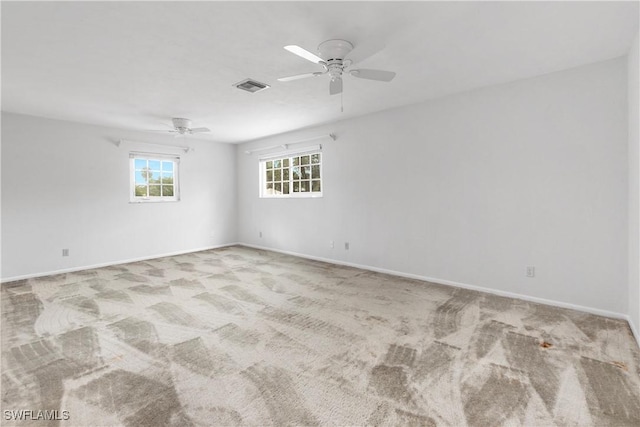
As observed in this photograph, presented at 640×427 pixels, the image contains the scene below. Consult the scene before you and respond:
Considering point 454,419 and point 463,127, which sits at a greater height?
point 463,127

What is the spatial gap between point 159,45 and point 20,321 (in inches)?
112

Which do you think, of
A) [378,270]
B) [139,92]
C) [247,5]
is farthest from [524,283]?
[139,92]

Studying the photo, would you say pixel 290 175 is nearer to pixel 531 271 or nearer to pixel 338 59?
pixel 338 59

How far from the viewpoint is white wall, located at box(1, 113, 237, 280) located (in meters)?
4.22

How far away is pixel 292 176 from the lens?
5.94 meters

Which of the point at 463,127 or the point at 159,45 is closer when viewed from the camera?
the point at 159,45

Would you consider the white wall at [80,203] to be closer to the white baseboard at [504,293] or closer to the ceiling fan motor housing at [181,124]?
the ceiling fan motor housing at [181,124]

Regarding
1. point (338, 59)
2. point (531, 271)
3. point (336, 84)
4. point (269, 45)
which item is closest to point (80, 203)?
point (269, 45)

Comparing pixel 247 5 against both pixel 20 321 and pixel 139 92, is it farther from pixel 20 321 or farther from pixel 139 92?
pixel 20 321

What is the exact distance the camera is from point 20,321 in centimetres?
279

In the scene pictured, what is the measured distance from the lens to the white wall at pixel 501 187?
279 centimetres

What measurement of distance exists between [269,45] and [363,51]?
0.78 meters

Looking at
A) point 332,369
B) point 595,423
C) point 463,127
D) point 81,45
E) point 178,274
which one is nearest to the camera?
point 595,423

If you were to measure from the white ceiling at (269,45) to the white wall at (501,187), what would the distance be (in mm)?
325
